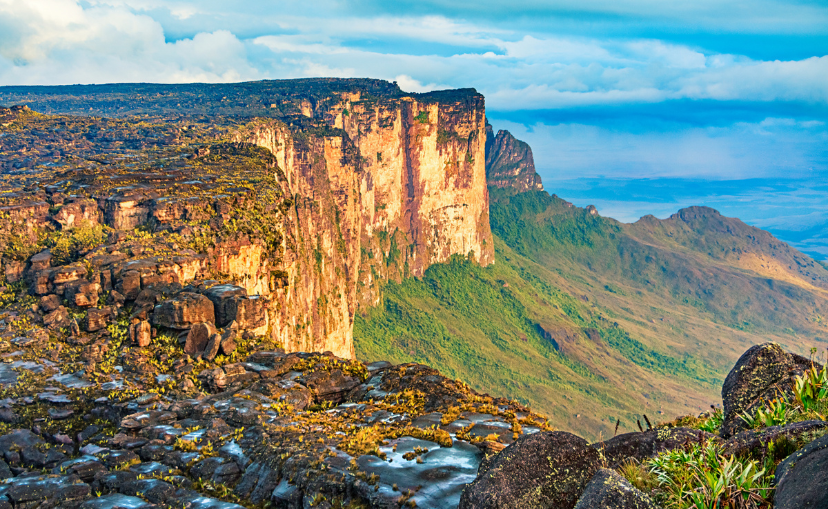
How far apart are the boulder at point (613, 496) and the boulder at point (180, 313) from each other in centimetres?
3103

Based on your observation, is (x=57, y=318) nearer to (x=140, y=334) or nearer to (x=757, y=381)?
(x=140, y=334)

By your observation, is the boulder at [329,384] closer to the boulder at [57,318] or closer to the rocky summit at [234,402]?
the rocky summit at [234,402]

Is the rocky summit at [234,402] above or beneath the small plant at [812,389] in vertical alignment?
beneath

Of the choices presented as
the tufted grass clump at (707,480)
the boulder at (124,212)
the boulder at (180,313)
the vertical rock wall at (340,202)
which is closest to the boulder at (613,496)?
A: the tufted grass clump at (707,480)

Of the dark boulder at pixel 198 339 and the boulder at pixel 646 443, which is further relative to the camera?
the dark boulder at pixel 198 339

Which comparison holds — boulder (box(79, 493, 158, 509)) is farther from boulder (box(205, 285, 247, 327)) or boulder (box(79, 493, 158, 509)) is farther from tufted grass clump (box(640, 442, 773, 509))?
boulder (box(205, 285, 247, 327))

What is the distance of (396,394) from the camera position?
33969mm

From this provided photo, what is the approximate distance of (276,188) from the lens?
67.6 metres

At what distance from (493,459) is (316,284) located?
95663 mm

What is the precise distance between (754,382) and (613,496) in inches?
289

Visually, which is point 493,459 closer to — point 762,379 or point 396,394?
point 762,379

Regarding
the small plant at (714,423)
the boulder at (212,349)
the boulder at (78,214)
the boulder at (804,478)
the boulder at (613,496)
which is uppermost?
the boulder at (78,214)

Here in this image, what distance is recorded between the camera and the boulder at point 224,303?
39.2m

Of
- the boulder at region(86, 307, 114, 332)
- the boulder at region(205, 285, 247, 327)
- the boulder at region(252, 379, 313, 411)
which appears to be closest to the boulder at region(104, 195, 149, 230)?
the boulder at region(86, 307, 114, 332)
